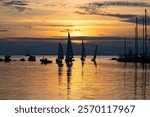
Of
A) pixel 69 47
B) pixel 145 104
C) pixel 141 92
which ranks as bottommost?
pixel 69 47

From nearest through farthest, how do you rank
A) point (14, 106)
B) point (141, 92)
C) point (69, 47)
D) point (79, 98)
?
point (14, 106) → point (79, 98) → point (141, 92) → point (69, 47)

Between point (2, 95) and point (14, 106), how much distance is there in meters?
9.85

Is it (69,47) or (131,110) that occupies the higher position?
(131,110)

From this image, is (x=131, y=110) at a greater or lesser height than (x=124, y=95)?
greater

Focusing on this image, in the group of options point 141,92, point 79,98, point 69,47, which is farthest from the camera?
point 69,47

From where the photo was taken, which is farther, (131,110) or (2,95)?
(2,95)

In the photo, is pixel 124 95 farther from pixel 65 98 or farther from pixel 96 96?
pixel 65 98

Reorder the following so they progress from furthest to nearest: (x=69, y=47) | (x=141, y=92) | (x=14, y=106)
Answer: (x=69, y=47), (x=141, y=92), (x=14, y=106)

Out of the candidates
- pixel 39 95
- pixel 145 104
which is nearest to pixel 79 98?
pixel 39 95

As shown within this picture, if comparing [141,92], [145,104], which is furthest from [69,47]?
[145,104]

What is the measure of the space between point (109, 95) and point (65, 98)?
297cm

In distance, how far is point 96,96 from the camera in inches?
990

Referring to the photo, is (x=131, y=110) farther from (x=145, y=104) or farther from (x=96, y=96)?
(x=96, y=96)

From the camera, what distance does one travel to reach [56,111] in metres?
15.1
